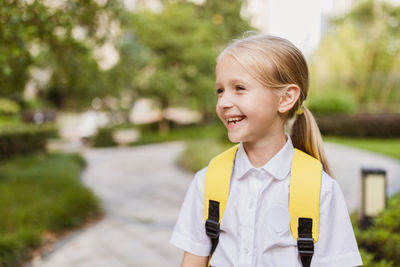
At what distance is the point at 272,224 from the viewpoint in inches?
47.9

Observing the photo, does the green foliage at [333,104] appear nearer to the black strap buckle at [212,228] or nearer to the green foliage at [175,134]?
the green foliage at [175,134]

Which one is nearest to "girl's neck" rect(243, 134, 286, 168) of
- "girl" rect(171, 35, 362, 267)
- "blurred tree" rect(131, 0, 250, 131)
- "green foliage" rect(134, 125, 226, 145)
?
"girl" rect(171, 35, 362, 267)

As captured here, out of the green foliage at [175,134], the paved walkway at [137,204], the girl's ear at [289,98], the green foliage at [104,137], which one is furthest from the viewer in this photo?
the green foliage at [175,134]

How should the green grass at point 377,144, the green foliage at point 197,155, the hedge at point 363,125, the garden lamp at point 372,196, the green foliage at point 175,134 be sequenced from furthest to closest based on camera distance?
1. the green foliage at point 175,134
2. the hedge at point 363,125
3. the green grass at point 377,144
4. the green foliage at point 197,155
5. the garden lamp at point 372,196

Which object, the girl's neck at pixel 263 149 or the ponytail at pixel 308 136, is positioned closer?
the girl's neck at pixel 263 149

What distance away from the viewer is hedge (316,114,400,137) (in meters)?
14.6

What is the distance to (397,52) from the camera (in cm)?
2075

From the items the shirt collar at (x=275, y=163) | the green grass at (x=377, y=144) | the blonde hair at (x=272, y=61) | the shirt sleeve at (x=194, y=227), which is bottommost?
the green grass at (x=377, y=144)

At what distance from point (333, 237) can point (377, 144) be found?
44.3 ft

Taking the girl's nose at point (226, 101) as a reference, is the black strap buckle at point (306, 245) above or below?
below

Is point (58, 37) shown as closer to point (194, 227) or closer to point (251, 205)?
point (194, 227)

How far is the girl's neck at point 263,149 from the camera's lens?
1.33 meters

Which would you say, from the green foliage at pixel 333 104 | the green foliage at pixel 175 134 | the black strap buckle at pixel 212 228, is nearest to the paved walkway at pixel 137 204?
the black strap buckle at pixel 212 228

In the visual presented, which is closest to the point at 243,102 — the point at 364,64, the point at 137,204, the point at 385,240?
the point at 385,240
